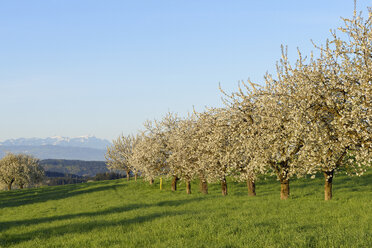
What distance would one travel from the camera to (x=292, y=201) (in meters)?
25.9

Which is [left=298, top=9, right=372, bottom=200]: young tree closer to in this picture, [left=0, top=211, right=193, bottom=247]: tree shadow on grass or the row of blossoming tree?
the row of blossoming tree

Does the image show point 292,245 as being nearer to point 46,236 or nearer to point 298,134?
point 298,134

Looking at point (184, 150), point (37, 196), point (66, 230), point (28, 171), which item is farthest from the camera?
point (28, 171)

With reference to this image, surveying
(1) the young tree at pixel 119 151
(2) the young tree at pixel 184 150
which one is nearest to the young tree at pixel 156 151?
(2) the young tree at pixel 184 150

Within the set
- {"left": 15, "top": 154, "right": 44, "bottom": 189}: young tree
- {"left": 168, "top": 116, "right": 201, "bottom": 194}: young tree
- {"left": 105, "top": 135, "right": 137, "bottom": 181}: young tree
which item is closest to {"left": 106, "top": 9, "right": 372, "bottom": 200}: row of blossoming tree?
{"left": 168, "top": 116, "right": 201, "bottom": 194}: young tree

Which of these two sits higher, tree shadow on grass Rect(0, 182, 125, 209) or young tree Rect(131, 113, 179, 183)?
young tree Rect(131, 113, 179, 183)

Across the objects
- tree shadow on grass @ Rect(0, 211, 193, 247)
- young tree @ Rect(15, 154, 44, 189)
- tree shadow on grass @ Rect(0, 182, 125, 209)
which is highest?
young tree @ Rect(15, 154, 44, 189)

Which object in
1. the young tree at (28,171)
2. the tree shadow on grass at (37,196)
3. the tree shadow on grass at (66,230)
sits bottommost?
the tree shadow on grass at (37,196)

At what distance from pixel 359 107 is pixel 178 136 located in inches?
1004

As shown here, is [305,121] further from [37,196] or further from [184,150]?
[37,196]

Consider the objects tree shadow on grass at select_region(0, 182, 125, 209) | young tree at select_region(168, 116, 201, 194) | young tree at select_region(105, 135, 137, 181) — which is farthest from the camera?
young tree at select_region(105, 135, 137, 181)

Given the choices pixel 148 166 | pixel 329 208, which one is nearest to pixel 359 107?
pixel 329 208

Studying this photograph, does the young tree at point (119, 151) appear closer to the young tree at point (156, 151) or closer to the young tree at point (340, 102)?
the young tree at point (156, 151)

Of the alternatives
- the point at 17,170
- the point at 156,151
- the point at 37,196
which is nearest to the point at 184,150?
the point at 156,151
